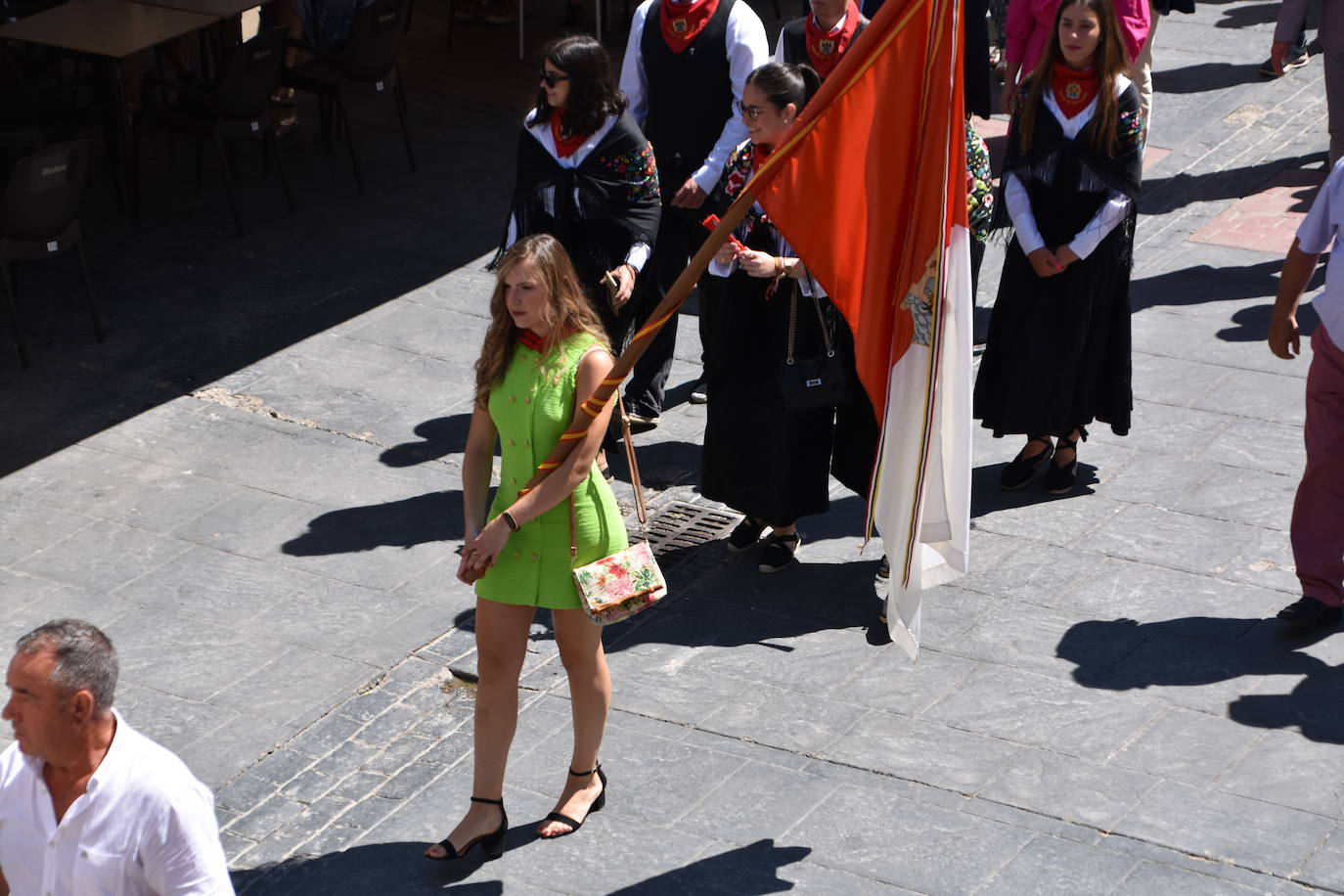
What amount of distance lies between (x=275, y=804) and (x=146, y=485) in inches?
101

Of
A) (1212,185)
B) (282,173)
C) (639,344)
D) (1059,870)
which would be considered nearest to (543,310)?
(639,344)

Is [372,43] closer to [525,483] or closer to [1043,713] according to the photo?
[525,483]

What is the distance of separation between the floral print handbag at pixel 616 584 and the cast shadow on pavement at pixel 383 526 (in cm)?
231

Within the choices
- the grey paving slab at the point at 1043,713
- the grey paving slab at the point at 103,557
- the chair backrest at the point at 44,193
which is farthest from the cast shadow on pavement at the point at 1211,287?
the chair backrest at the point at 44,193

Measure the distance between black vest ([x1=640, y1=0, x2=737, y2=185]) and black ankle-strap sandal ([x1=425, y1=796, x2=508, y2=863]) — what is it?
376 centimetres

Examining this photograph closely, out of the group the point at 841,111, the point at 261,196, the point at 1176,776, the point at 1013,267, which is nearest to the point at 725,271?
the point at 1013,267

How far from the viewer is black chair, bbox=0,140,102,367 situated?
894 cm

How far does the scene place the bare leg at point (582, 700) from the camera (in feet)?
17.8

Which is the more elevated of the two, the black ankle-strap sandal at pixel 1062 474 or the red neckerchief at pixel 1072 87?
the red neckerchief at pixel 1072 87

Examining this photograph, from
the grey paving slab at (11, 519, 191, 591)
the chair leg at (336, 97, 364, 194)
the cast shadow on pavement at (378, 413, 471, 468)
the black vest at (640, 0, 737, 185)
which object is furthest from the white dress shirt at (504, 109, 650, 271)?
the chair leg at (336, 97, 364, 194)

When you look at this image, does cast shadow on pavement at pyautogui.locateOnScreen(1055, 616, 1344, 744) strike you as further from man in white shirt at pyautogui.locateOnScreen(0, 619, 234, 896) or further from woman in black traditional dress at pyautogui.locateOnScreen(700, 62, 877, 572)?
man in white shirt at pyautogui.locateOnScreen(0, 619, 234, 896)

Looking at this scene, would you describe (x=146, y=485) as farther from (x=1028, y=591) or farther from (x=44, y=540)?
(x=1028, y=591)

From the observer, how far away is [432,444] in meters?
8.36

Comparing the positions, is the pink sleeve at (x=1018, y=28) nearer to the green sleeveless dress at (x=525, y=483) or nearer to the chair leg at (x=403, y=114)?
the chair leg at (x=403, y=114)
